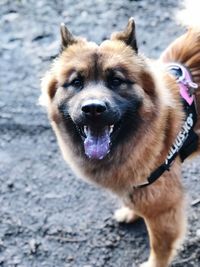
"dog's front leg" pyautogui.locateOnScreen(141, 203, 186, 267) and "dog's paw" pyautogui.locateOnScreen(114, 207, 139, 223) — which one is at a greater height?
"dog's front leg" pyautogui.locateOnScreen(141, 203, 186, 267)

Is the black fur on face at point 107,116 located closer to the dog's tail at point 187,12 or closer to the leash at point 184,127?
the leash at point 184,127

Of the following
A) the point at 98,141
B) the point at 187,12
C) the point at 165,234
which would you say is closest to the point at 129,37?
the point at 98,141

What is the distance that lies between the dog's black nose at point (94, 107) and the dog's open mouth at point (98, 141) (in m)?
0.13

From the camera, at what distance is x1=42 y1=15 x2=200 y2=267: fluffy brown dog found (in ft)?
8.46

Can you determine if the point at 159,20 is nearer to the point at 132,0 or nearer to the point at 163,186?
the point at 132,0

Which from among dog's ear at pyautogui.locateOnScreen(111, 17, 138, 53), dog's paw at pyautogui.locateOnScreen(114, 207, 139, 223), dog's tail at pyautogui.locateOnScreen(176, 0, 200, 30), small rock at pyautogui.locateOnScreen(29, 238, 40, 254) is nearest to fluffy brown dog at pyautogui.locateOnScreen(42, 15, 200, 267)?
dog's ear at pyautogui.locateOnScreen(111, 17, 138, 53)

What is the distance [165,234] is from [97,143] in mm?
727

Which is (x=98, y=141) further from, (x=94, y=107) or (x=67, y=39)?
(x=67, y=39)

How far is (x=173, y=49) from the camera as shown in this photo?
304cm

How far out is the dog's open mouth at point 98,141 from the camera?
2.57 meters

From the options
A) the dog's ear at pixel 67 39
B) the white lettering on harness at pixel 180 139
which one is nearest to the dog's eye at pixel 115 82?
the dog's ear at pixel 67 39

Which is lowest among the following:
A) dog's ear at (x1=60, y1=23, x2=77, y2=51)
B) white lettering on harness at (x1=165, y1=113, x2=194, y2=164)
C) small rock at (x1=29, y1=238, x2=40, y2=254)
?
small rock at (x1=29, y1=238, x2=40, y2=254)

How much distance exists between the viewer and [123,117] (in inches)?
102

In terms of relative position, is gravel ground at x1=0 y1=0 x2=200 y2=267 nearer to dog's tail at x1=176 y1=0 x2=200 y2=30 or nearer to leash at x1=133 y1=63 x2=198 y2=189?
dog's tail at x1=176 y1=0 x2=200 y2=30
